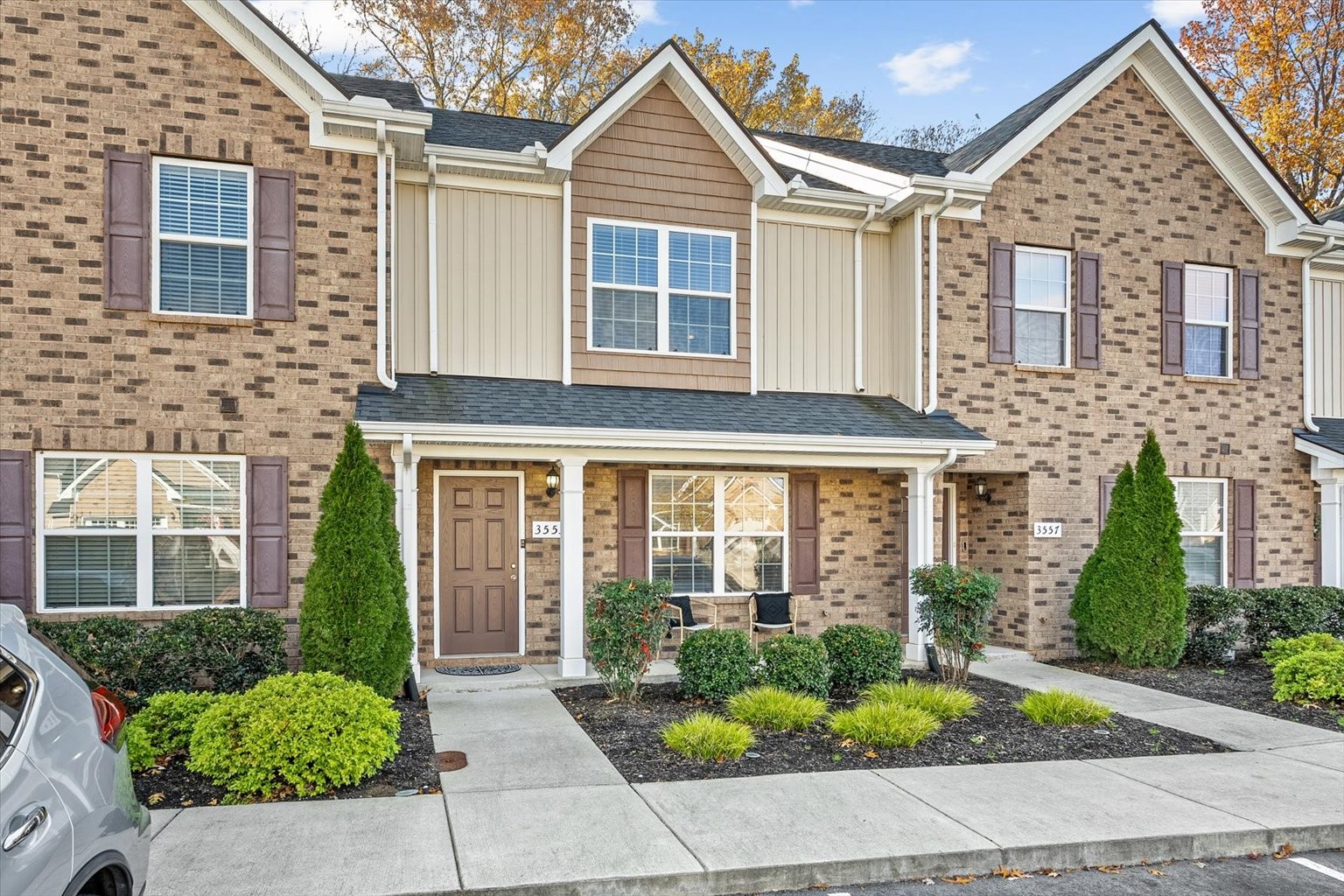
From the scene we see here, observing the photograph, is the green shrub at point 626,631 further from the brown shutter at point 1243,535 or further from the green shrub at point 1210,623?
the brown shutter at point 1243,535

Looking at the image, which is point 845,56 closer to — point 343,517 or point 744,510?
point 744,510

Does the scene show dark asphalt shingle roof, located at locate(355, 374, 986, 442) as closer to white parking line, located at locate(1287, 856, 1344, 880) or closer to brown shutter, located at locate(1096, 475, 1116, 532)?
brown shutter, located at locate(1096, 475, 1116, 532)

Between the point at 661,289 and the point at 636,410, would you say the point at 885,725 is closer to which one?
the point at 636,410

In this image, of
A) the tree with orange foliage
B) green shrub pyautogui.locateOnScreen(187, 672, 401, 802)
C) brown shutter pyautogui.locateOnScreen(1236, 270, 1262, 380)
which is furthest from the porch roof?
the tree with orange foliage

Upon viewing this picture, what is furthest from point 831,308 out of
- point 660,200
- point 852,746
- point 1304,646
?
point 1304,646

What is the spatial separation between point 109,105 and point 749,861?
8.41m

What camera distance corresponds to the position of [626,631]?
845cm

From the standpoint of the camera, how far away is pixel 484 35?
20.6 m

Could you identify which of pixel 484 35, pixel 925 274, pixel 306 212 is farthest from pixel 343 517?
pixel 484 35

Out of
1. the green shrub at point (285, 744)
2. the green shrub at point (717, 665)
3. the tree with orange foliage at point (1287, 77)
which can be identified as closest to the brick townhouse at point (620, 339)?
the green shrub at point (717, 665)

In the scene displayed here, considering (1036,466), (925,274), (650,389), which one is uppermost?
(925,274)

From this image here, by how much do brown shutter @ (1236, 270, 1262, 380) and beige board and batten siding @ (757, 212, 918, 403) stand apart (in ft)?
15.4

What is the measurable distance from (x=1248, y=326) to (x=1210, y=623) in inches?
161

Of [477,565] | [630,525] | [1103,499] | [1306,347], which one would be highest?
[1306,347]
